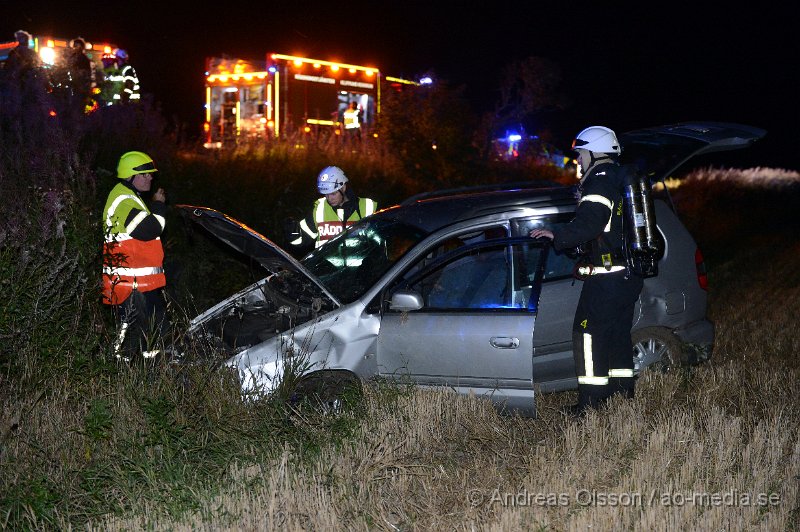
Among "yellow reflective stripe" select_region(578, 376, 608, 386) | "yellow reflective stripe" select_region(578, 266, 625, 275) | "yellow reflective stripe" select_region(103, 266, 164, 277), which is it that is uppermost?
"yellow reflective stripe" select_region(578, 266, 625, 275)

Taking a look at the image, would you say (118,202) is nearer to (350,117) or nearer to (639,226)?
(639,226)

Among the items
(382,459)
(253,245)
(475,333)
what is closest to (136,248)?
(253,245)

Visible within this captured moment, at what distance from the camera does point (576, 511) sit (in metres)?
3.97

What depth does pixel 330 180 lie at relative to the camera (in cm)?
769

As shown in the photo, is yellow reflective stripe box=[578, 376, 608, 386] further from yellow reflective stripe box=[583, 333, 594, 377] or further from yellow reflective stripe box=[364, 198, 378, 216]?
yellow reflective stripe box=[364, 198, 378, 216]

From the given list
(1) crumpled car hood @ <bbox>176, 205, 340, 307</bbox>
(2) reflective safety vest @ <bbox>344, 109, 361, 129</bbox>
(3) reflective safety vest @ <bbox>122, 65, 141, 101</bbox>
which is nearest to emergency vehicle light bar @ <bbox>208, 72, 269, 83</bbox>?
(2) reflective safety vest @ <bbox>344, 109, 361, 129</bbox>

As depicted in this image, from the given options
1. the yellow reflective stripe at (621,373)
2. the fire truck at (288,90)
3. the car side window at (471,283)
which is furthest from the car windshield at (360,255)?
the fire truck at (288,90)

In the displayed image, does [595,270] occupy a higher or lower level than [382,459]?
higher

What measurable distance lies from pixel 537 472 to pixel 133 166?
150 inches

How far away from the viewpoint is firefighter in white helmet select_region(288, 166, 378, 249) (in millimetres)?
7695

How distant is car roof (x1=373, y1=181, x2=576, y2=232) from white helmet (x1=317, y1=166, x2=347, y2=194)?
1.02 m

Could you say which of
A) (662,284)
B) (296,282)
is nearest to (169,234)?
(296,282)

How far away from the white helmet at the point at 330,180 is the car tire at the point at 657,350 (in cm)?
278

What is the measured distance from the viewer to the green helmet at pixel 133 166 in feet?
21.8
